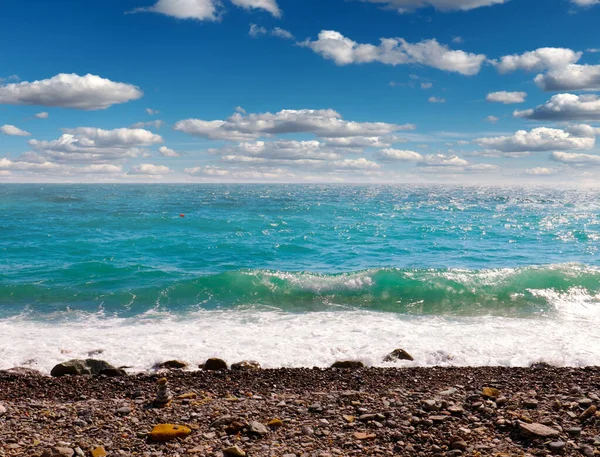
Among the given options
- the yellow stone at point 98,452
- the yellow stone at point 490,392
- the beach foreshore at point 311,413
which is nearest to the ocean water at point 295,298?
the beach foreshore at point 311,413

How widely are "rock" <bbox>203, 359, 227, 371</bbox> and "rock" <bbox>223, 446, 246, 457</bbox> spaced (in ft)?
12.4

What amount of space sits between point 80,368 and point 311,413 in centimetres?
516

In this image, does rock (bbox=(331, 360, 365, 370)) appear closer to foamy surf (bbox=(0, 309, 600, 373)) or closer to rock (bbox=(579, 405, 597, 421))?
foamy surf (bbox=(0, 309, 600, 373))

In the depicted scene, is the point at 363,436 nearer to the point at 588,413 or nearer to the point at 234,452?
the point at 234,452

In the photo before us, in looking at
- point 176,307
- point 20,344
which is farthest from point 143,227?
point 20,344

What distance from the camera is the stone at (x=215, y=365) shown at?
9.91m

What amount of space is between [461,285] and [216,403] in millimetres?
13625

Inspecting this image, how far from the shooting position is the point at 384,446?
6410mm

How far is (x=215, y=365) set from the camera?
992 centimetres

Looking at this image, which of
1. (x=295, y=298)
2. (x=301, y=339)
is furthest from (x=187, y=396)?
(x=295, y=298)

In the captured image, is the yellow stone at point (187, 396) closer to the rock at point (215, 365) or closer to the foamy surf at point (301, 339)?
the rock at point (215, 365)

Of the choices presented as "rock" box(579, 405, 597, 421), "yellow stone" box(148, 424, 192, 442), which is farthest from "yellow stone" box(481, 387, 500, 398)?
"yellow stone" box(148, 424, 192, 442)

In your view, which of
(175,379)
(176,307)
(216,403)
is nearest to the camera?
(216,403)

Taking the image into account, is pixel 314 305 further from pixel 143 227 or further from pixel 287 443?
pixel 143 227
